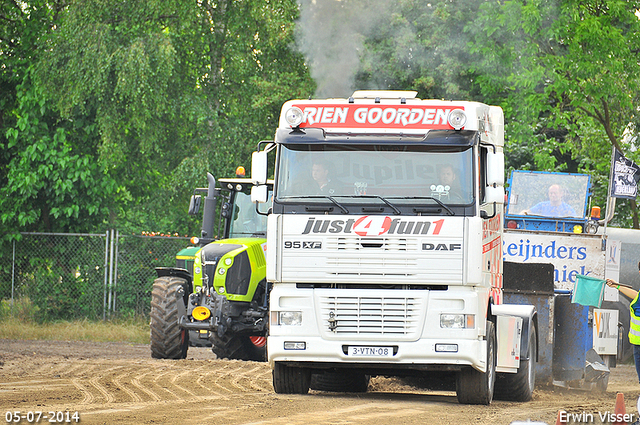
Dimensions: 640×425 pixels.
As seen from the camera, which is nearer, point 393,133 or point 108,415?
point 108,415

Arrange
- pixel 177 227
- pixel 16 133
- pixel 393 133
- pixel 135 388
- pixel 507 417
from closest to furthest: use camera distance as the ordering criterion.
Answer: pixel 507 417
pixel 393 133
pixel 135 388
pixel 16 133
pixel 177 227

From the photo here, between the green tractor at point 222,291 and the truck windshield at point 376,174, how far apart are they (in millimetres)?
3583

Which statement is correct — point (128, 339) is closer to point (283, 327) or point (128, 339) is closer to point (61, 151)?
point (61, 151)

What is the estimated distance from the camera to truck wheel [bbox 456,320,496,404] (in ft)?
34.1

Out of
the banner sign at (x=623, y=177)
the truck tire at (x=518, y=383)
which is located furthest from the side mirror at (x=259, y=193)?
the banner sign at (x=623, y=177)

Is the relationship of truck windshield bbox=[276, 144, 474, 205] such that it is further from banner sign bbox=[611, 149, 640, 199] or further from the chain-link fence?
the chain-link fence

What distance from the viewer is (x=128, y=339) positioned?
807 inches

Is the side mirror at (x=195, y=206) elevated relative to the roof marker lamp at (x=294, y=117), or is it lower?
lower

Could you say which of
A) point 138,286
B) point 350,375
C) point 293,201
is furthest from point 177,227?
point 293,201

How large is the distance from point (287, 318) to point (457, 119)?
9.51 feet

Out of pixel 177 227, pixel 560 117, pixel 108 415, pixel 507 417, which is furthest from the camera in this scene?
pixel 177 227

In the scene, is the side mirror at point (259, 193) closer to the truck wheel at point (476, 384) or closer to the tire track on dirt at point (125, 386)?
the tire track on dirt at point (125, 386)

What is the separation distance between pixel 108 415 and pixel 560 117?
14.2 m

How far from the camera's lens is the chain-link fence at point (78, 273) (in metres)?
21.5
